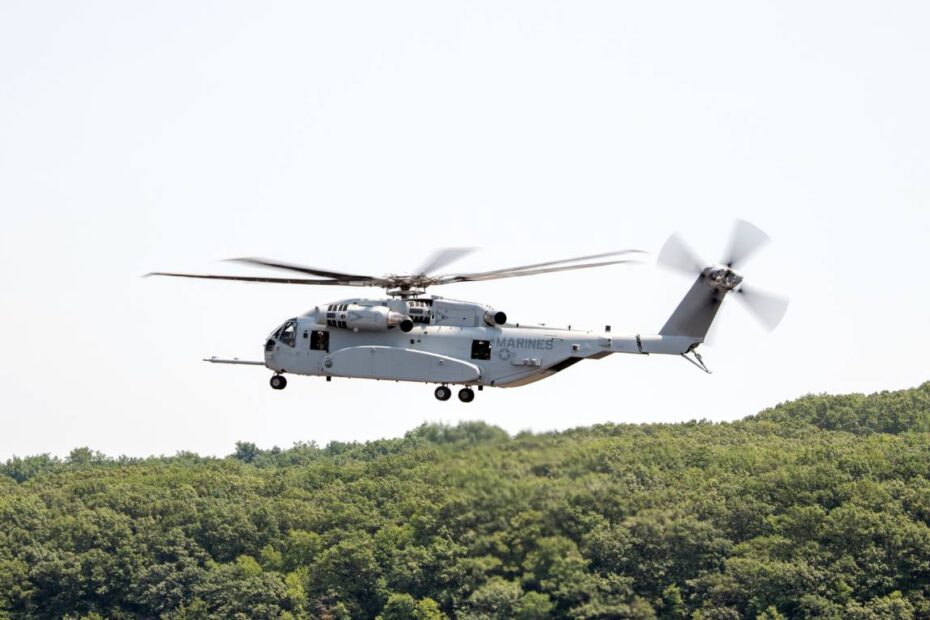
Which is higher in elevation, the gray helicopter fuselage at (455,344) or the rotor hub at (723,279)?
the rotor hub at (723,279)

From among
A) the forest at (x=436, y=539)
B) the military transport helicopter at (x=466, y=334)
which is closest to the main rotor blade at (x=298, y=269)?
the military transport helicopter at (x=466, y=334)

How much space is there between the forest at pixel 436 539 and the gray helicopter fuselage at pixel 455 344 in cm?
3310

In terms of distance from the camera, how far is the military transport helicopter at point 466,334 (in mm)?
64125

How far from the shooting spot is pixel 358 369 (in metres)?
64.9

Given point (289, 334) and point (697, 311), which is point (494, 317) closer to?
A: point (697, 311)

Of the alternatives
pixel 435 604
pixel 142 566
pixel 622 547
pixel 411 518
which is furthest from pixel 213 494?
pixel 622 547

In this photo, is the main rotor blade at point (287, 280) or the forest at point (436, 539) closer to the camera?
the main rotor blade at point (287, 280)

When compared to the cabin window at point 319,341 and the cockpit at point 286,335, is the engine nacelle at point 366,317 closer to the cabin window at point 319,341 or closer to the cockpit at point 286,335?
the cabin window at point 319,341

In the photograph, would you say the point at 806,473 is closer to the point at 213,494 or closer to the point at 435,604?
the point at 435,604

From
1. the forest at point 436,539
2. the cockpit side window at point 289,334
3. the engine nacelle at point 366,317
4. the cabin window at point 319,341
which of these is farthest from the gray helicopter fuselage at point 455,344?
the forest at point 436,539

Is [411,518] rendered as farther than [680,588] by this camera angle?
Yes

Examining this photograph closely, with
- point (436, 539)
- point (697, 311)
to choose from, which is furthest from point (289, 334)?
point (436, 539)

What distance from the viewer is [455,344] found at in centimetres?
6431

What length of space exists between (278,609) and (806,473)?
41726 millimetres
